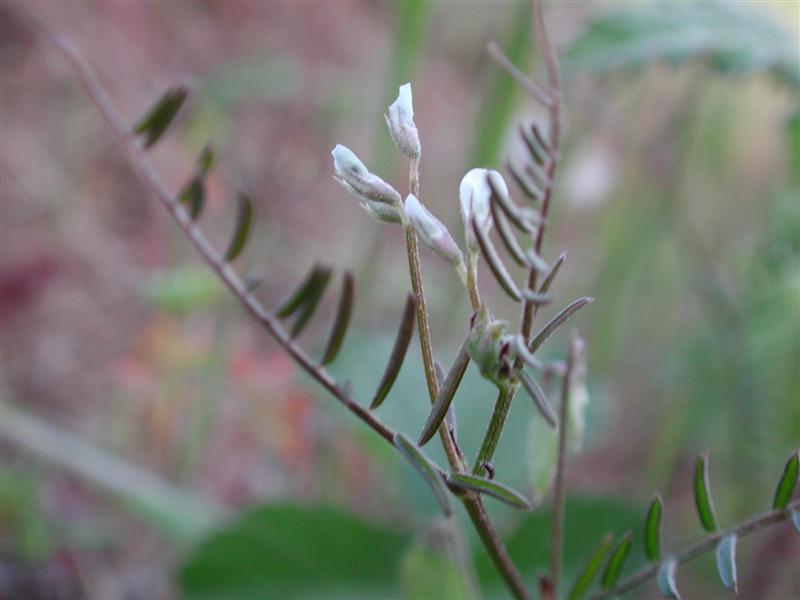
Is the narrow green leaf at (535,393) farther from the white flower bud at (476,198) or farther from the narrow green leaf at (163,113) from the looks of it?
the narrow green leaf at (163,113)

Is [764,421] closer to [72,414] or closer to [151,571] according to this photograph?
[151,571]

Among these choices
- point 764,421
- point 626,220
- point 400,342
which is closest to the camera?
point 400,342

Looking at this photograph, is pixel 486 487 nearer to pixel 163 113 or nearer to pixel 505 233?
pixel 505 233

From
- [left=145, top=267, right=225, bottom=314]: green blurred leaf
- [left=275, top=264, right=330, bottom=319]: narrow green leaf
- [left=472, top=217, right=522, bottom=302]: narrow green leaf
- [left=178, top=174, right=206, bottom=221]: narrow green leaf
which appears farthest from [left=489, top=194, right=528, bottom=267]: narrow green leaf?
[left=145, top=267, right=225, bottom=314]: green blurred leaf

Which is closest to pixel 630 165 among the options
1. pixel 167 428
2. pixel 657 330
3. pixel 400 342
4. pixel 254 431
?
pixel 657 330

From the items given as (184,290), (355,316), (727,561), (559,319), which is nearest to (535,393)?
(559,319)

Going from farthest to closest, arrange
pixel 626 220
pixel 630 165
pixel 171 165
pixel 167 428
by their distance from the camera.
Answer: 1. pixel 171 165
2. pixel 630 165
3. pixel 626 220
4. pixel 167 428
